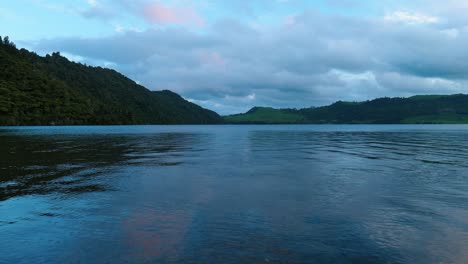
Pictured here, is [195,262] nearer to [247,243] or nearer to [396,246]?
[247,243]

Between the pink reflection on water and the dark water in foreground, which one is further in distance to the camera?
the pink reflection on water

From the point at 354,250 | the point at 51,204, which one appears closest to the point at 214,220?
the point at 354,250

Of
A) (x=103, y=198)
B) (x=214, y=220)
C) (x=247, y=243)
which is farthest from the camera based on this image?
(x=103, y=198)

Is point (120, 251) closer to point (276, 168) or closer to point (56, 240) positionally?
point (56, 240)

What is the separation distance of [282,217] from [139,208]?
798 cm

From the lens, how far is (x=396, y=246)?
13.5 metres

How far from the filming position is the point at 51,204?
785 inches

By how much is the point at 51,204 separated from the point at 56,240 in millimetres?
Answer: 7083

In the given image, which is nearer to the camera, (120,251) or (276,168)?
(120,251)

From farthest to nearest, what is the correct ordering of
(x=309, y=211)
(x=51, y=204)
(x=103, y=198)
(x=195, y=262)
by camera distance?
1. (x=103, y=198)
2. (x=51, y=204)
3. (x=309, y=211)
4. (x=195, y=262)

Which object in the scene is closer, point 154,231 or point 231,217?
point 154,231

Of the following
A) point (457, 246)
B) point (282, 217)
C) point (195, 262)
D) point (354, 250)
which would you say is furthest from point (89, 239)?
point (457, 246)

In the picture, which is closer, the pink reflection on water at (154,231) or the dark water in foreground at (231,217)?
the dark water in foreground at (231,217)

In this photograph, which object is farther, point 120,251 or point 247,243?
point 247,243
